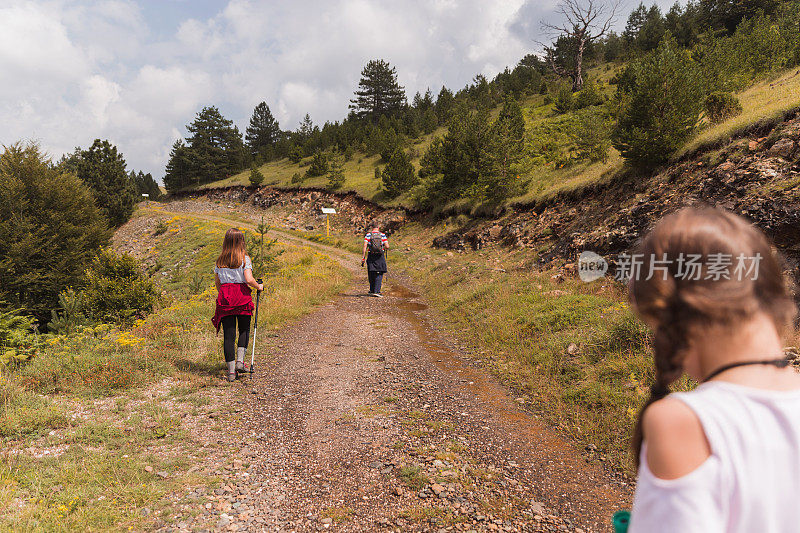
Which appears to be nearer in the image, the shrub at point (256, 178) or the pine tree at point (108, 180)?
the pine tree at point (108, 180)

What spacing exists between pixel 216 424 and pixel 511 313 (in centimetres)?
659

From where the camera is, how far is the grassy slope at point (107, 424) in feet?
11.2

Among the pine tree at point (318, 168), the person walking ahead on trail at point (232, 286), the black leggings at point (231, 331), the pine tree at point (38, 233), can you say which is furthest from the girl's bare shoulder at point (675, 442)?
the pine tree at point (318, 168)

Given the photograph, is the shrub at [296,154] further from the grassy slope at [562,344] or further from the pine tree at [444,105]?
the grassy slope at [562,344]

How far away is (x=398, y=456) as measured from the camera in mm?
4422

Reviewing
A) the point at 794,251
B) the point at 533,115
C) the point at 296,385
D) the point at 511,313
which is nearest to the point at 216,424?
the point at 296,385

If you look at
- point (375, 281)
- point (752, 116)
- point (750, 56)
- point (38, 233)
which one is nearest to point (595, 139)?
point (752, 116)

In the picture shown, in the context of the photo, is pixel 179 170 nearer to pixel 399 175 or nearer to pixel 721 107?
pixel 399 175

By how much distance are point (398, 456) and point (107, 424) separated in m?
3.62

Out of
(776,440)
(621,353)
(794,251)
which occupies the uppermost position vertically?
(794,251)

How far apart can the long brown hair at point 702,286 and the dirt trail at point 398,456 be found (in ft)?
9.83

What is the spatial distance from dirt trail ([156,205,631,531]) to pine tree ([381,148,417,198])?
88.8 ft

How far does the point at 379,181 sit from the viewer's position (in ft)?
127

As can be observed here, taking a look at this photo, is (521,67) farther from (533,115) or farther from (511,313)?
(511,313)
